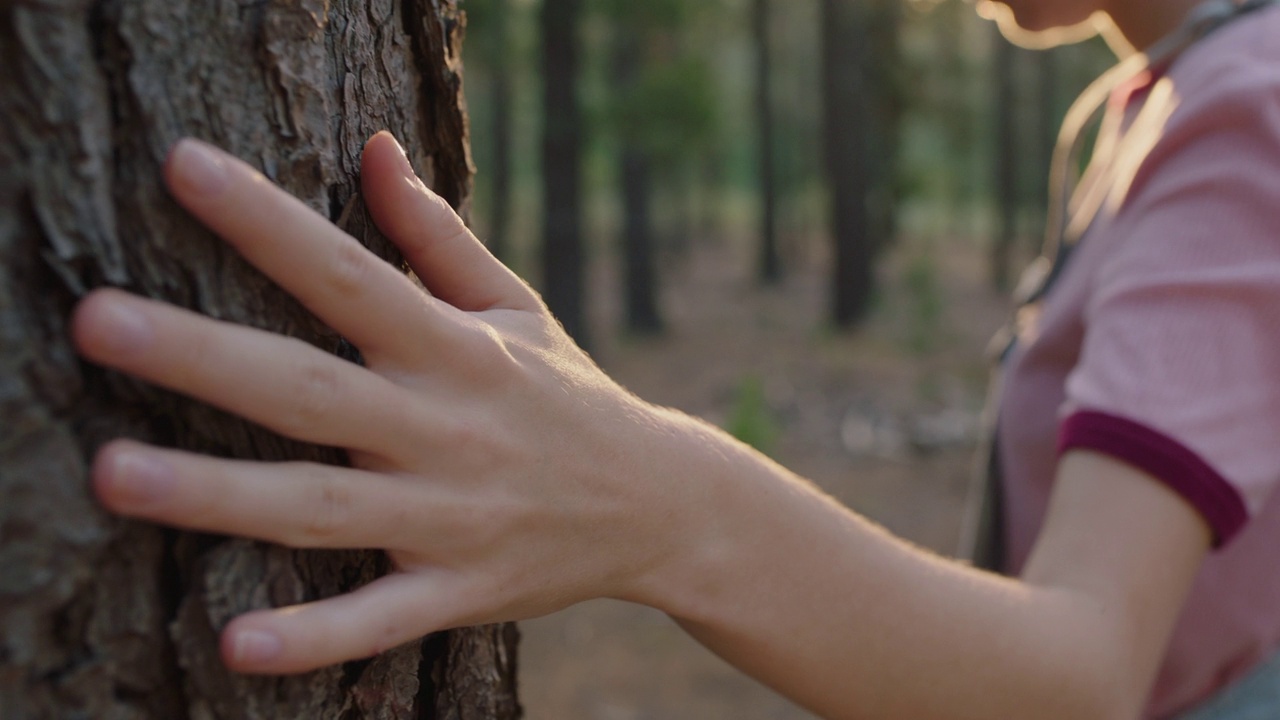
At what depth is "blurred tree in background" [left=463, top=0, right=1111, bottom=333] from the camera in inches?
441

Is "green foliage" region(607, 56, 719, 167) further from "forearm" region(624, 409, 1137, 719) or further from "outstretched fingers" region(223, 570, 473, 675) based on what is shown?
"outstretched fingers" region(223, 570, 473, 675)

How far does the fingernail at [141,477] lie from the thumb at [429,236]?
0.32 meters

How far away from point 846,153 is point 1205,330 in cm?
1280

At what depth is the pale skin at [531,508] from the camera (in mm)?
706

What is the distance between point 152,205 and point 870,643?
0.88 meters

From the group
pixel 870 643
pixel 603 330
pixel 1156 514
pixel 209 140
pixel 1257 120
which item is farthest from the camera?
pixel 603 330

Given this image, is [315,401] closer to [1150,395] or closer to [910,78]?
[1150,395]

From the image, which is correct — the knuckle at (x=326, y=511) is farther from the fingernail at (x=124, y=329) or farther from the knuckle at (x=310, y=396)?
the fingernail at (x=124, y=329)

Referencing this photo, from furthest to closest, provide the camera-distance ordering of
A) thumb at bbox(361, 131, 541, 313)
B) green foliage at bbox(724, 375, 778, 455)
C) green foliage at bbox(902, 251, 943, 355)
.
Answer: green foliage at bbox(902, 251, 943, 355) < green foliage at bbox(724, 375, 778, 455) < thumb at bbox(361, 131, 541, 313)

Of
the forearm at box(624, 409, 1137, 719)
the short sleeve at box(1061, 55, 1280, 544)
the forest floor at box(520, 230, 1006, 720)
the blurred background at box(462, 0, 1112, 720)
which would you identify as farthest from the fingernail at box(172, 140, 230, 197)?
the forest floor at box(520, 230, 1006, 720)

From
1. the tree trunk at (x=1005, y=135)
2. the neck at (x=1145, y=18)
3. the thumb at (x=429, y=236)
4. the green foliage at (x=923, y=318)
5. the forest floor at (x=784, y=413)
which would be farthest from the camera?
the tree trunk at (x=1005, y=135)

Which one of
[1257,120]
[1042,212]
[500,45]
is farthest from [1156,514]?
[1042,212]

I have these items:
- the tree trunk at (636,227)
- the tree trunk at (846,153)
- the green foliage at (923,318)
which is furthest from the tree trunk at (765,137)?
the green foliage at (923,318)

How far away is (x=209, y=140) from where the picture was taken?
0.84 metres
